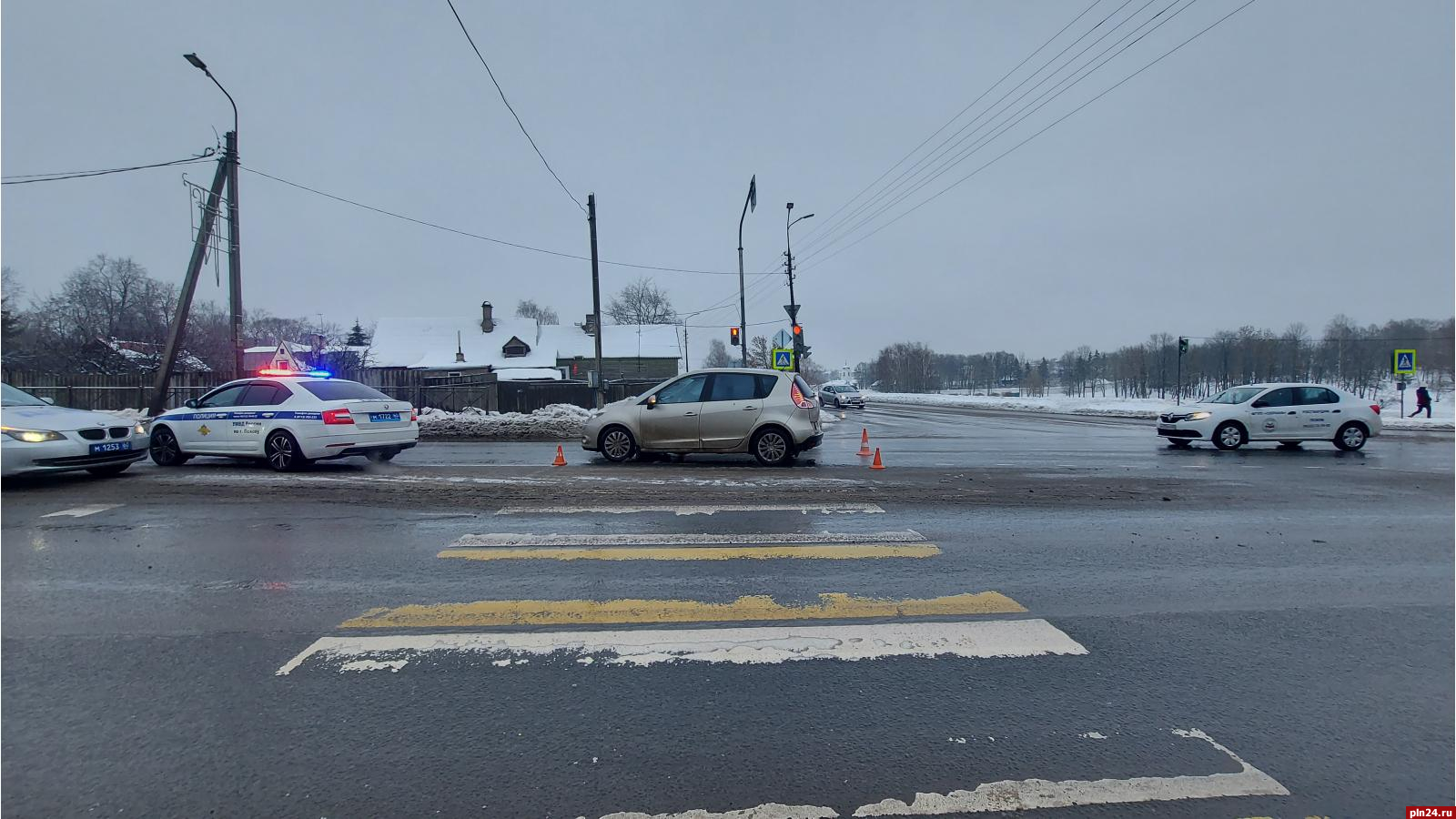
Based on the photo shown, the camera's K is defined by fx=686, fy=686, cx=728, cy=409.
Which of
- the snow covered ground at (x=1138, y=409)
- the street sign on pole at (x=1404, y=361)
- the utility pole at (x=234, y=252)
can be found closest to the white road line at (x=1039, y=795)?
the utility pole at (x=234, y=252)

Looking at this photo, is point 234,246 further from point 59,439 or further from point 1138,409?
point 1138,409

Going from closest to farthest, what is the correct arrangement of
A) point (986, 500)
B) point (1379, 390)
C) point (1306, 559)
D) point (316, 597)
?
point (316, 597) → point (1306, 559) → point (986, 500) → point (1379, 390)

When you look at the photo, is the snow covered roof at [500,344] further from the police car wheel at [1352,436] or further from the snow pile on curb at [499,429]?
the police car wheel at [1352,436]

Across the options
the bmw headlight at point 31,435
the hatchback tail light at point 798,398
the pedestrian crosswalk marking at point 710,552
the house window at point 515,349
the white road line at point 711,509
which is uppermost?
the house window at point 515,349

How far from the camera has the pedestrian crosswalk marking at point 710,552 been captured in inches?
214

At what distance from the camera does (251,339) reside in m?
80.6

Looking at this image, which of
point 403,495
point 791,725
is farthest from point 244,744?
point 403,495

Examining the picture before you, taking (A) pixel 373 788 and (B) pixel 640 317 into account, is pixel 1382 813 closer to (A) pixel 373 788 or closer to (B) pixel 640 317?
(A) pixel 373 788

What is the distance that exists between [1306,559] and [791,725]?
507 centimetres

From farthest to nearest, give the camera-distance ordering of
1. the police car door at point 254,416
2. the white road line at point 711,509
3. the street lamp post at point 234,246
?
the street lamp post at point 234,246 < the police car door at point 254,416 < the white road line at point 711,509

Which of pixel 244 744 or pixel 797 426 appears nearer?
pixel 244 744

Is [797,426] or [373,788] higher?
[797,426]

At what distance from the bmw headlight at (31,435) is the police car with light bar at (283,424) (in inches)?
79.5

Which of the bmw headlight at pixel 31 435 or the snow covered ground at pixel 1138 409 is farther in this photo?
the snow covered ground at pixel 1138 409
